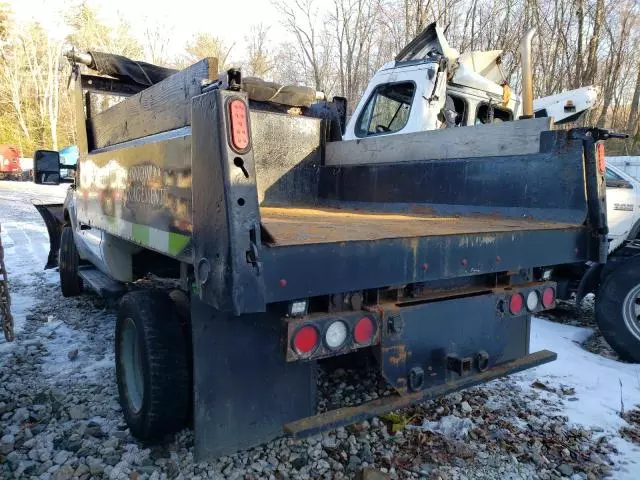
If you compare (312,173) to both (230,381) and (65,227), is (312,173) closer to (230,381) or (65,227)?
(230,381)

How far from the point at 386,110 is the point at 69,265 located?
419 centimetres

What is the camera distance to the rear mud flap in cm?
224

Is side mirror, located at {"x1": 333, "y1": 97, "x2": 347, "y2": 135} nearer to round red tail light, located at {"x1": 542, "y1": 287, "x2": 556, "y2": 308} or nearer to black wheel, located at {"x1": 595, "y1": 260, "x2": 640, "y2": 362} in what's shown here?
round red tail light, located at {"x1": 542, "y1": 287, "x2": 556, "y2": 308}

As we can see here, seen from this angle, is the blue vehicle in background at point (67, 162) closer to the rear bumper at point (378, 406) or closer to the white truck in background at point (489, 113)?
the white truck in background at point (489, 113)

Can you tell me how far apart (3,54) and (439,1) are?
3608 cm

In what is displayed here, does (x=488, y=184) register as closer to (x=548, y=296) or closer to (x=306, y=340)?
(x=548, y=296)

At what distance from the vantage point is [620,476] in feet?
8.60

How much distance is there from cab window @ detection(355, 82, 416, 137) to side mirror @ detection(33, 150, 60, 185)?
3.37 m

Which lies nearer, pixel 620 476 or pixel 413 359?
pixel 413 359

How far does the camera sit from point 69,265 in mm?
5793

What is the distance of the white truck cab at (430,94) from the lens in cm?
545

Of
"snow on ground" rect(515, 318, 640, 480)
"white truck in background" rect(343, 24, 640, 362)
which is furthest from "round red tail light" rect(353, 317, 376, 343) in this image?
"white truck in background" rect(343, 24, 640, 362)

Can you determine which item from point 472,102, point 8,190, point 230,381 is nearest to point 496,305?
point 230,381

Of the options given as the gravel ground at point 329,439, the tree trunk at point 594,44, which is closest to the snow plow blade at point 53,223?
the gravel ground at point 329,439
